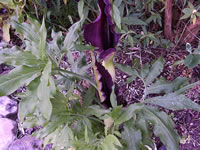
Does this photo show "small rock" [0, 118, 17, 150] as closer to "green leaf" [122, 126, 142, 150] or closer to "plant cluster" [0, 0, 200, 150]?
"plant cluster" [0, 0, 200, 150]

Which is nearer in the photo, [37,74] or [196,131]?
[37,74]

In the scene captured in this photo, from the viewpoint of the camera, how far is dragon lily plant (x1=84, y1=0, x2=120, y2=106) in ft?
1.68

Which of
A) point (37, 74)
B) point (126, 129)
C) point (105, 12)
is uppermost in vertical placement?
point (105, 12)

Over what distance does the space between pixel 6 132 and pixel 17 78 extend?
2.98ft

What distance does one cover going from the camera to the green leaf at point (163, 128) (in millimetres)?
639

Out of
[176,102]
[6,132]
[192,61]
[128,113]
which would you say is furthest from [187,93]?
[6,132]

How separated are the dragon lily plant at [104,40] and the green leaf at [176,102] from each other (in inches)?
6.3

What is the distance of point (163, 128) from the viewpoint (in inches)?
25.4

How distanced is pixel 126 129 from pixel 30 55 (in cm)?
35

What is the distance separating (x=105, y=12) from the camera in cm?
50

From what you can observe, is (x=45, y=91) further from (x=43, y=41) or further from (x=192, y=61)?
(x=192, y=61)

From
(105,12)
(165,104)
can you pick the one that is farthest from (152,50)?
(105,12)

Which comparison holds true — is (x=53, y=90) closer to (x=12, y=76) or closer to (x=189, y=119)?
(x=12, y=76)

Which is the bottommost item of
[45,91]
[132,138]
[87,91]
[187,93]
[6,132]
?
[6,132]
